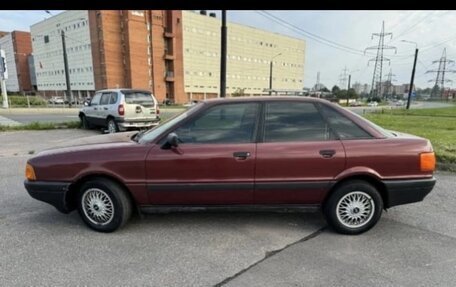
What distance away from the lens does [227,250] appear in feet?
10.7

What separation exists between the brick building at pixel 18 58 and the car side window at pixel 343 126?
10061 centimetres

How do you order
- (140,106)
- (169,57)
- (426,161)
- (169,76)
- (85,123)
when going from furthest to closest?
(169,76), (169,57), (85,123), (140,106), (426,161)

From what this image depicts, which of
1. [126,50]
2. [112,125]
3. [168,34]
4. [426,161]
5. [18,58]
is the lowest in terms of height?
[112,125]

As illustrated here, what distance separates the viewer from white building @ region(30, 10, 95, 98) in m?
60.4

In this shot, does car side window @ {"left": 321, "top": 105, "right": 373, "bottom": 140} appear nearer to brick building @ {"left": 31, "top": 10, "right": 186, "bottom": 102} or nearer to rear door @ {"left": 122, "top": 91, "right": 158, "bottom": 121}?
rear door @ {"left": 122, "top": 91, "right": 158, "bottom": 121}

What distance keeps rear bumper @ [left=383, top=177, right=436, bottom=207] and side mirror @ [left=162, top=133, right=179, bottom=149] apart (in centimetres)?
243

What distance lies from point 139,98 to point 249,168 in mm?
8436

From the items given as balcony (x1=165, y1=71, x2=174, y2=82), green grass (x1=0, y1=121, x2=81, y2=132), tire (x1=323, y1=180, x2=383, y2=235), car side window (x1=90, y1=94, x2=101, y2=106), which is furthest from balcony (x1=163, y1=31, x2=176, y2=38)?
tire (x1=323, y1=180, x2=383, y2=235)

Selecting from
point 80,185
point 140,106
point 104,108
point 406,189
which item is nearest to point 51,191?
point 80,185

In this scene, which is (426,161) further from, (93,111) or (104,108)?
(93,111)

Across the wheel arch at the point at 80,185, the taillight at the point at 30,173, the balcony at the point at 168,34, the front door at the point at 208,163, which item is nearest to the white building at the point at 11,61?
the balcony at the point at 168,34

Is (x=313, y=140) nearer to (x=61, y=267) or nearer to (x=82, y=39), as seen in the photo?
(x=61, y=267)
